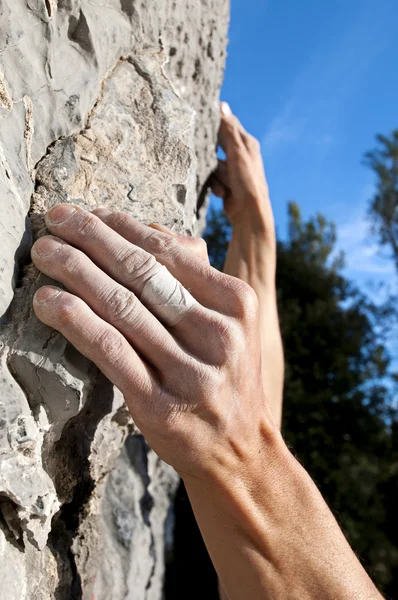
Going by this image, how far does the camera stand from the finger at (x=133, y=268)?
1003mm

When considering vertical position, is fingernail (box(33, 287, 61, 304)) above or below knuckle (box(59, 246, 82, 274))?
below

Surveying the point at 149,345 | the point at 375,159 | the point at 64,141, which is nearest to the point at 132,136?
the point at 64,141

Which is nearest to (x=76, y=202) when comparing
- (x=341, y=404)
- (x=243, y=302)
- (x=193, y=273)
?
(x=193, y=273)

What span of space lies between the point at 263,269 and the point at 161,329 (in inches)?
54.5

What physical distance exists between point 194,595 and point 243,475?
9.14 ft

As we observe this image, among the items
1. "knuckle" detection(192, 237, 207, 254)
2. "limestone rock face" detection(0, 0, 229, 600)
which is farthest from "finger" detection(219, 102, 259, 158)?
"knuckle" detection(192, 237, 207, 254)

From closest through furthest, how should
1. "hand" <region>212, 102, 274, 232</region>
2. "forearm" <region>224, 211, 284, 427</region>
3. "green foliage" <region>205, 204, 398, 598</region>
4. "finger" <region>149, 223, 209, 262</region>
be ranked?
"finger" <region>149, 223, 209, 262</region> → "forearm" <region>224, 211, 284, 427</region> → "hand" <region>212, 102, 274, 232</region> → "green foliage" <region>205, 204, 398, 598</region>

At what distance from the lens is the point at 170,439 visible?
968 millimetres

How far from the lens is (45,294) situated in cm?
98

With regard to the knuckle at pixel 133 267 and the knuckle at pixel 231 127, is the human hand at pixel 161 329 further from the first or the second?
the knuckle at pixel 231 127

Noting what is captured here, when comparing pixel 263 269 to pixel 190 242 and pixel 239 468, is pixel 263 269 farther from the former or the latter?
pixel 239 468

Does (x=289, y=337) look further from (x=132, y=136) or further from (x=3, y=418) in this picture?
(x=3, y=418)

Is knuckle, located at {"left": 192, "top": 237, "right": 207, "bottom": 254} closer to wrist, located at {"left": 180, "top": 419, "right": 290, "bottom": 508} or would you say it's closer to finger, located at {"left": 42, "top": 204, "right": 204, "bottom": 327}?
finger, located at {"left": 42, "top": 204, "right": 204, "bottom": 327}

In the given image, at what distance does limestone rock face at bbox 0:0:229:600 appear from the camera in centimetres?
99
